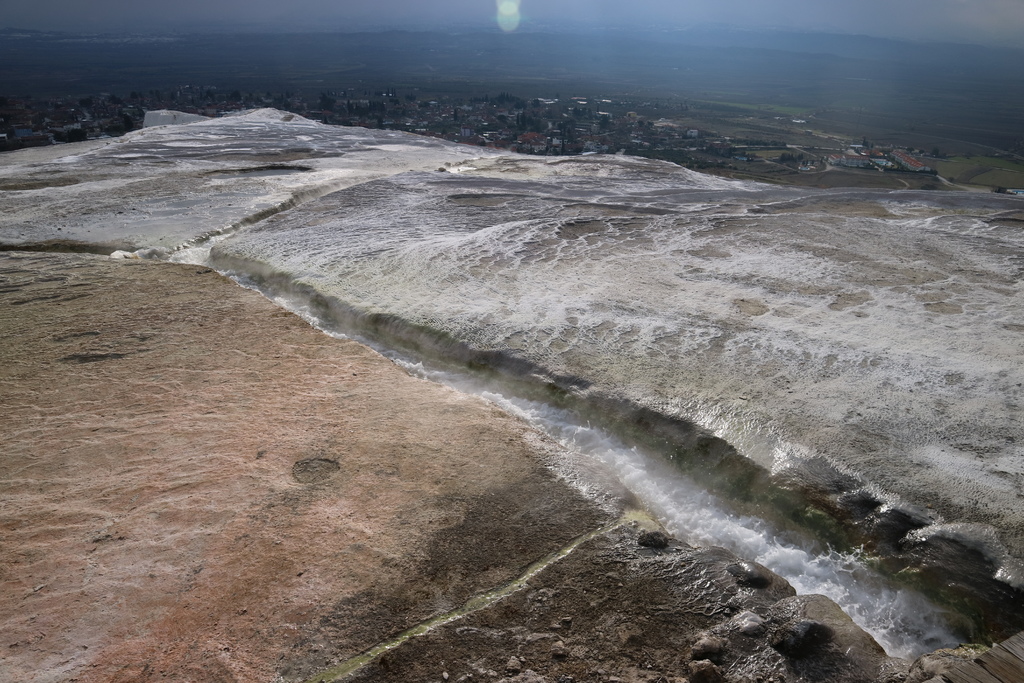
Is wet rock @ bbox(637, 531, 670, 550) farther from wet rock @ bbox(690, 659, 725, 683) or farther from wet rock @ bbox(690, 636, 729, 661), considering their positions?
wet rock @ bbox(690, 659, 725, 683)

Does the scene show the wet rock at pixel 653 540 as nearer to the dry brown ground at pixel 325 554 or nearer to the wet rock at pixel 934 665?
the dry brown ground at pixel 325 554

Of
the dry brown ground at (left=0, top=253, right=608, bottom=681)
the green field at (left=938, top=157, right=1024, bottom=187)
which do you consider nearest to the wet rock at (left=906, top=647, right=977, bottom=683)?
the dry brown ground at (left=0, top=253, right=608, bottom=681)

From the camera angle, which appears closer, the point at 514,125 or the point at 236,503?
the point at 236,503

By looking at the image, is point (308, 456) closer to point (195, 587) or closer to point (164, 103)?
point (195, 587)

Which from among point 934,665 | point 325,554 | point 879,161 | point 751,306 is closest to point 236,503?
point 325,554

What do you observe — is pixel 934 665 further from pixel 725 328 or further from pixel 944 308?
pixel 944 308

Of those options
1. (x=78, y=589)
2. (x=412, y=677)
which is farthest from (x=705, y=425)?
(x=78, y=589)
